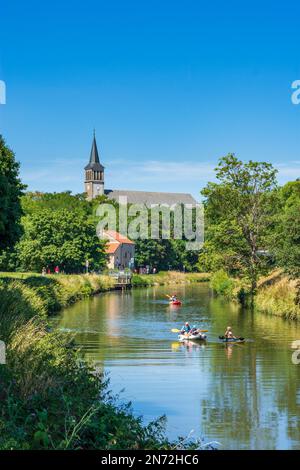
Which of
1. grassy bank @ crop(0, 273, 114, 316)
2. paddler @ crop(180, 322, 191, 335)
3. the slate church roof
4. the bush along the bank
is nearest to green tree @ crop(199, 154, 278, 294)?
the bush along the bank

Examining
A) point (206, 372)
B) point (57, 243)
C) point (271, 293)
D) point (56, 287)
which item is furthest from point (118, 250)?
point (206, 372)

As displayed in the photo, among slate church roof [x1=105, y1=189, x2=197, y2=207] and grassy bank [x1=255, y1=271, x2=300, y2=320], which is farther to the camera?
slate church roof [x1=105, y1=189, x2=197, y2=207]

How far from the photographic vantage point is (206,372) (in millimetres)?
25719

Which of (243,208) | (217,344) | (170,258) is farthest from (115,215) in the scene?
(217,344)

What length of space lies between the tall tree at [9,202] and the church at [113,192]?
5127 inches

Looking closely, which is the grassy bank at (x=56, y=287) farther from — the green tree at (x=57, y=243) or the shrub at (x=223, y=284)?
the shrub at (x=223, y=284)

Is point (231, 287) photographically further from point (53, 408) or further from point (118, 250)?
point (53, 408)

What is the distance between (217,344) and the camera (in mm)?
33219

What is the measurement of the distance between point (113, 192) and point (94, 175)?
6768 millimetres

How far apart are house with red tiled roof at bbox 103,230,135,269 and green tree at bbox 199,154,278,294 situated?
47.0 metres

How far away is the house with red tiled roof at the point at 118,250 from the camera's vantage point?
106250 millimetres

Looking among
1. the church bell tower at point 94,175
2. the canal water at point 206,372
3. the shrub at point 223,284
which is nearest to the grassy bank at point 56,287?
the canal water at point 206,372

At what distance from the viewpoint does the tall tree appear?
3758 cm

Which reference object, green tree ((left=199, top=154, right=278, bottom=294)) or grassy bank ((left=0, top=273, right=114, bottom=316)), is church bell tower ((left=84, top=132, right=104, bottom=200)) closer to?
grassy bank ((left=0, top=273, right=114, bottom=316))
